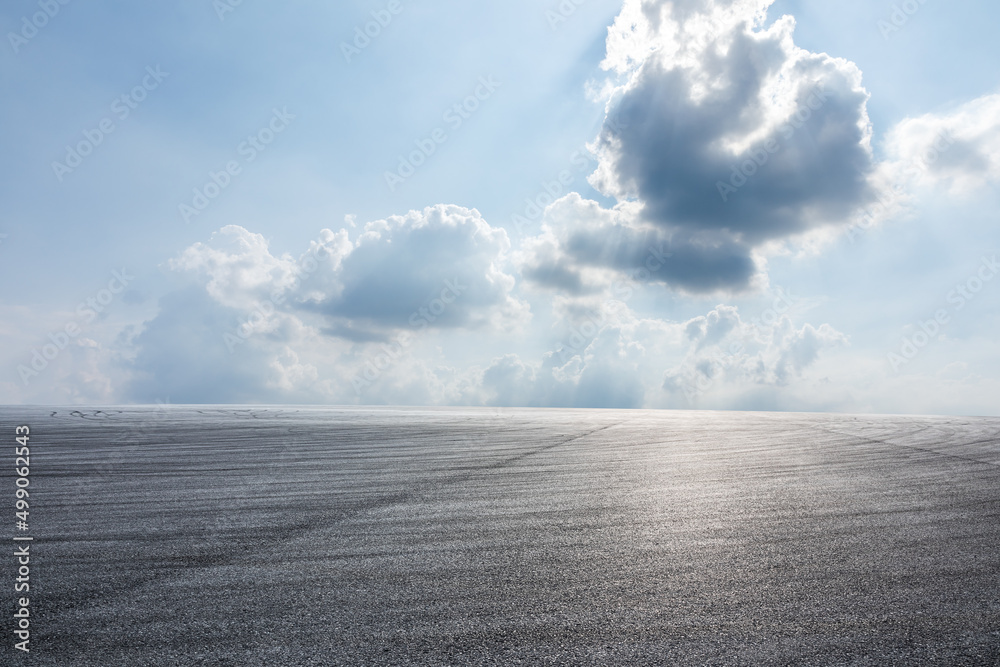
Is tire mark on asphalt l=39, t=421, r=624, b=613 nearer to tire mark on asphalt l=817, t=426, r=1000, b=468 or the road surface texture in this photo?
the road surface texture

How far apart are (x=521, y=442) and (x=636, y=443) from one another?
323cm

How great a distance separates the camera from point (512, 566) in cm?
488

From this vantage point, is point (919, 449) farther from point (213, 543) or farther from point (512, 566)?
point (213, 543)

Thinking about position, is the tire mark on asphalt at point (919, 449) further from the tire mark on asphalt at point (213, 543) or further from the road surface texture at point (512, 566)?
the tire mark on asphalt at point (213, 543)

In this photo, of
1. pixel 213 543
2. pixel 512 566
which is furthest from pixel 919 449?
pixel 213 543

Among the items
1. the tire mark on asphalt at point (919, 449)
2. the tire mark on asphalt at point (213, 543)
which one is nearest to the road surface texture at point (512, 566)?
the tire mark on asphalt at point (213, 543)

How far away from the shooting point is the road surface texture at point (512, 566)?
3473 millimetres

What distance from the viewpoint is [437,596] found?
13.8 feet

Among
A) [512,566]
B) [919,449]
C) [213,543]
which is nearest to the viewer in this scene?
[512,566]

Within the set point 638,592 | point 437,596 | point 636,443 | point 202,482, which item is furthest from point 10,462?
point 636,443

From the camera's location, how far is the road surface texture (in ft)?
11.4

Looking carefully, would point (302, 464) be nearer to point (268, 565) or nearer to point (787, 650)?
point (268, 565)

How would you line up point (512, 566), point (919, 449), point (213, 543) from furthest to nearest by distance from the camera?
point (919, 449) < point (213, 543) < point (512, 566)

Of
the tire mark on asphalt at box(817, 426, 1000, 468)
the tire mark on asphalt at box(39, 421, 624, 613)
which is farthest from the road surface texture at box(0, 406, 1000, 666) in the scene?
the tire mark on asphalt at box(817, 426, 1000, 468)
